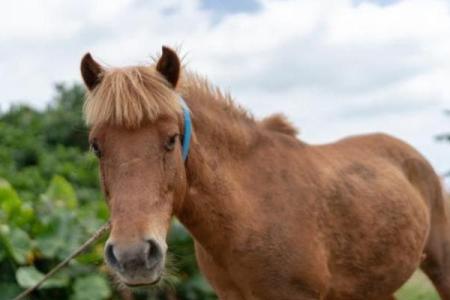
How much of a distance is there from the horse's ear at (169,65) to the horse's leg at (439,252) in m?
3.44

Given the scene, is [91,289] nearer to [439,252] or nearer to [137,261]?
[439,252]

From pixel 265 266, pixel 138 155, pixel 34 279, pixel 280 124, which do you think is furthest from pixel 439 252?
pixel 138 155

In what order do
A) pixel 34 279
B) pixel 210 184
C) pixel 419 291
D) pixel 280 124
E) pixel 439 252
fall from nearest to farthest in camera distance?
pixel 210 184 < pixel 280 124 < pixel 439 252 < pixel 34 279 < pixel 419 291

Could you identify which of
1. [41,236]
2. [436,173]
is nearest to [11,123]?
[41,236]

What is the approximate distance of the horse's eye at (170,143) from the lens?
4.20 m

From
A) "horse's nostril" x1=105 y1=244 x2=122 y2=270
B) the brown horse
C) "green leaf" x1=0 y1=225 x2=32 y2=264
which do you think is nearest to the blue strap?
the brown horse

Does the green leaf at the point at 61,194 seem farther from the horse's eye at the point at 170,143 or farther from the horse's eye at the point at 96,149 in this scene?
the horse's eye at the point at 170,143

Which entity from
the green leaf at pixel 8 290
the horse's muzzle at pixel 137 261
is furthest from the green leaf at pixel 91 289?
the horse's muzzle at pixel 137 261

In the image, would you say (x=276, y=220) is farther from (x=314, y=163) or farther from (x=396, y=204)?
(x=396, y=204)

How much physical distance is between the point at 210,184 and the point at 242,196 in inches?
9.7

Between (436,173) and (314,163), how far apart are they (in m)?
2.13

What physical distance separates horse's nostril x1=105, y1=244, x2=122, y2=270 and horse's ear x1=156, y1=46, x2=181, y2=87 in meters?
1.04

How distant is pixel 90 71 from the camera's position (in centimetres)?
446

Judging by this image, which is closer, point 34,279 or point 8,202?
point 34,279
